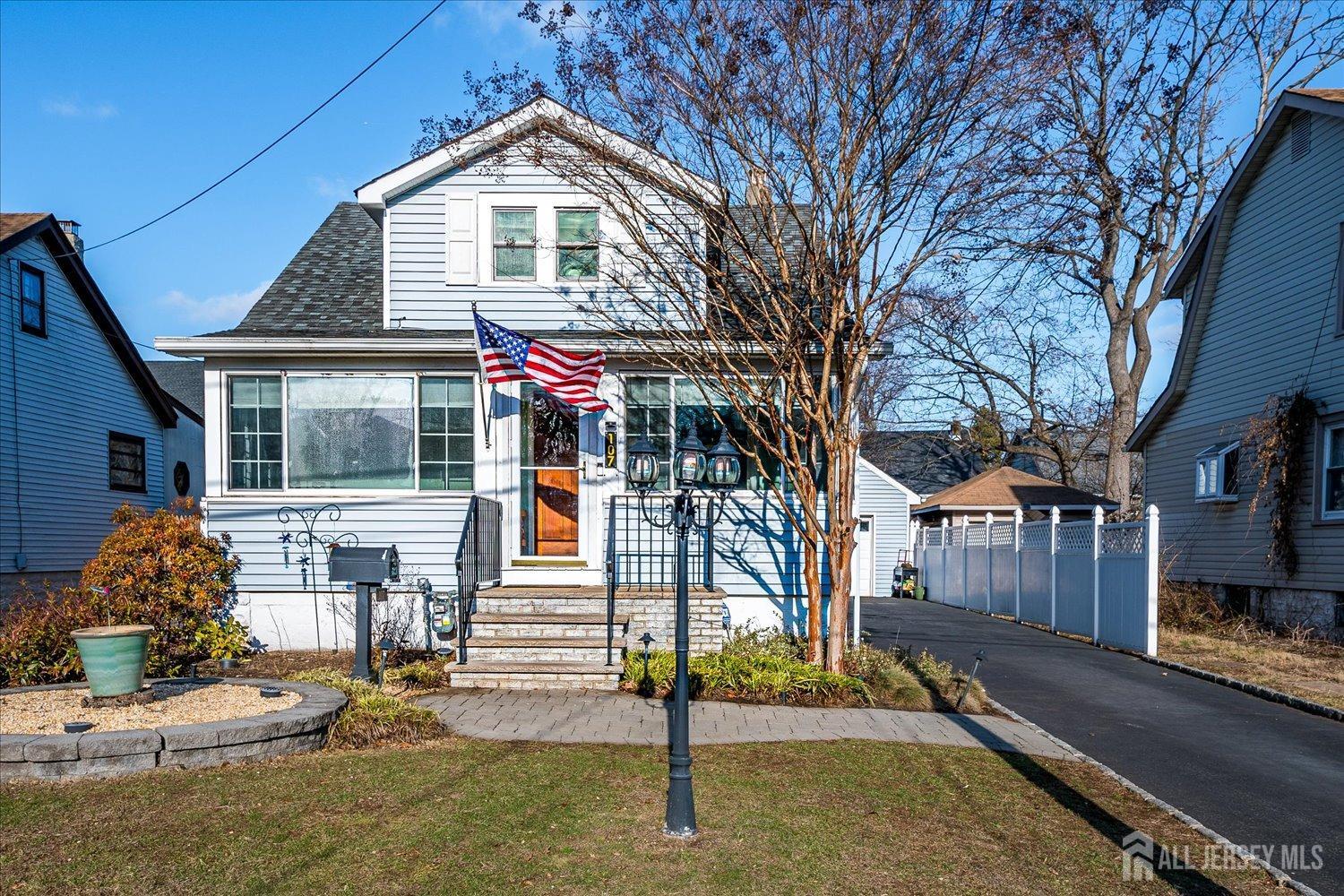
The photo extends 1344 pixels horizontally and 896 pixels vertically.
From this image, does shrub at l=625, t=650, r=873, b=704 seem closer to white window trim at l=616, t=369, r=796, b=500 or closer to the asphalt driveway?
the asphalt driveway

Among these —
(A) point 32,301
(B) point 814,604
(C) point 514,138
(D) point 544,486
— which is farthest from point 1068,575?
(A) point 32,301

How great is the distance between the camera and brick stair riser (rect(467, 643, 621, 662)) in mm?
9023

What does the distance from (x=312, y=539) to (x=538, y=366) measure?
345 centimetres

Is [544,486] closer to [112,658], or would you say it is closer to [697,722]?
[697,722]

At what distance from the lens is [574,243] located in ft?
36.9

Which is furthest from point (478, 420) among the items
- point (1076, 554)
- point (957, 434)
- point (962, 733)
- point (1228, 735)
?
point (957, 434)

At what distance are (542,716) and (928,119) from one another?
6.60 metres

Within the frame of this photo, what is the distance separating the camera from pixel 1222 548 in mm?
15180

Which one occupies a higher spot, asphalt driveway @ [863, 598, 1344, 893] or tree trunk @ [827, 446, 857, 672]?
tree trunk @ [827, 446, 857, 672]

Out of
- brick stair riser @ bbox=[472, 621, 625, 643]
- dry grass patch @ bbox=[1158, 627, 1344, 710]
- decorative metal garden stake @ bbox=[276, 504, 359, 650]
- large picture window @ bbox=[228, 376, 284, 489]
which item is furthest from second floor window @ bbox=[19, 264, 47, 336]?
dry grass patch @ bbox=[1158, 627, 1344, 710]

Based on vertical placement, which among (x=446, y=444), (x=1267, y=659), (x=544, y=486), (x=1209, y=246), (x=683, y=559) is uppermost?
(x=1209, y=246)

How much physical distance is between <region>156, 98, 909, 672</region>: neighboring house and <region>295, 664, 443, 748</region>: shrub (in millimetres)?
3326

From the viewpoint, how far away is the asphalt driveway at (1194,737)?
5.62 m

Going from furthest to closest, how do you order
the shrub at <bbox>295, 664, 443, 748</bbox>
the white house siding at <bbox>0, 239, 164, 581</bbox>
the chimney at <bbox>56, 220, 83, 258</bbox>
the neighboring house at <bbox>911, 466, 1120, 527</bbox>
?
the neighboring house at <bbox>911, 466, 1120, 527</bbox>
the chimney at <bbox>56, 220, 83, 258</bbox>
the white house siding at <bbox>0, 239, 164, 581</bbox>
the shrub at <bbox>295, 664, 443, 748</bbox>
